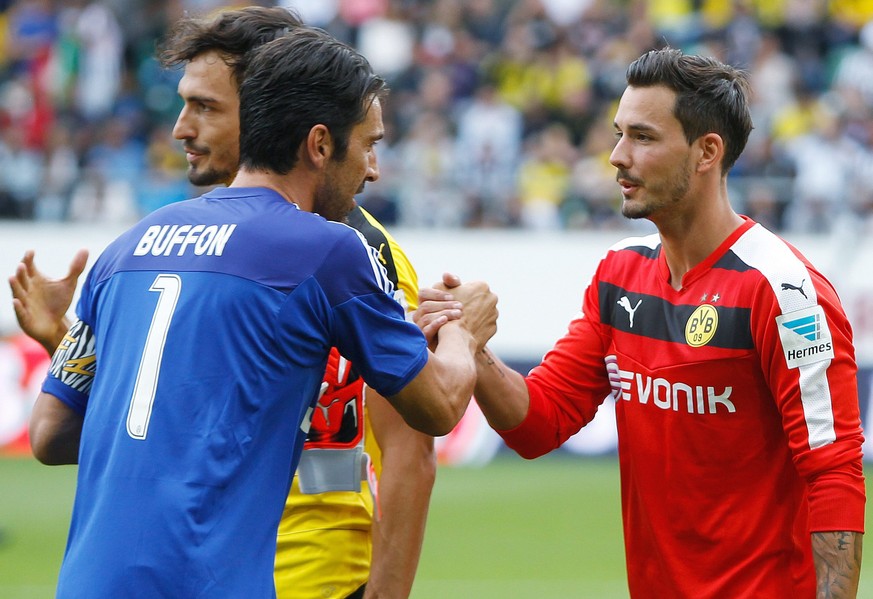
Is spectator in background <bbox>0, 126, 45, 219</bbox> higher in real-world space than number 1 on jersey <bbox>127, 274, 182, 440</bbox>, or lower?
higher

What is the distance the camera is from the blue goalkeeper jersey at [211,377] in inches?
112

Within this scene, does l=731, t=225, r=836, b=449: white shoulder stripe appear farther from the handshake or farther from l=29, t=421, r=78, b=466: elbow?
l=29, t=421, r=78, b=466: elbow

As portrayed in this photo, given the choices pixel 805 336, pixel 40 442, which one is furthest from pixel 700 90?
pixel 40 442

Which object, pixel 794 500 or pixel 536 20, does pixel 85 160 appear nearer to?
pixel 536 20

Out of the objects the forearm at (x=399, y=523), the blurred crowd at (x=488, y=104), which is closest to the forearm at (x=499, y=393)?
the forearm at (x=399, y=523)

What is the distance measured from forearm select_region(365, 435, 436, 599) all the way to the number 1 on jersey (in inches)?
44.8

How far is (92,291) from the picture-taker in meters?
3.14

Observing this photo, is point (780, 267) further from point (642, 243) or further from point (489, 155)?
point (489, 155)

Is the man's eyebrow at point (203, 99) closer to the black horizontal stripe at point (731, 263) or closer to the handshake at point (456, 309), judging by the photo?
the handshake at point (456, 309)

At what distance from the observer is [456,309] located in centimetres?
366

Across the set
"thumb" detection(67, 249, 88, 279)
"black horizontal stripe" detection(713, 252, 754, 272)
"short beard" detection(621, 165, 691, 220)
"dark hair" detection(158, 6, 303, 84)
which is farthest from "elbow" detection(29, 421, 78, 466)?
"black horizontal stripe" detection(713, 252, 754, 272)

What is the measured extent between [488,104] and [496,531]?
7.52 meters

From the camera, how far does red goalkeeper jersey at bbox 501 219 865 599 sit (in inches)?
138

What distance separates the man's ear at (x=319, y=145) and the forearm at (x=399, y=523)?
1.08 meters
